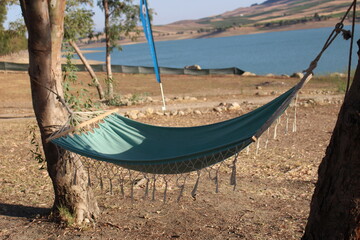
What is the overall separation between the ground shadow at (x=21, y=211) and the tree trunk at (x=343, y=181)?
250 centimetres

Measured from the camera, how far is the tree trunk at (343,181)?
2.31 metres

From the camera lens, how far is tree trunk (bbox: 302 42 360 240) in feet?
7.58

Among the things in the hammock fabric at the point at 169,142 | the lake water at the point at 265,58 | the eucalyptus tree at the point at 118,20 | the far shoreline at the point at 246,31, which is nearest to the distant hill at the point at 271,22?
the far shoreline at the point at 246,31

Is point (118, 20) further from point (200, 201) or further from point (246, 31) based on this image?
point (246, 31)

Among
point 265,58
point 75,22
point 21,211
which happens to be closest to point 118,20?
point 75,22

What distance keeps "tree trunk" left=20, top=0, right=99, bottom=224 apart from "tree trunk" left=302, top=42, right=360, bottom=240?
1.94 meters

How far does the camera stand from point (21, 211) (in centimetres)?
414

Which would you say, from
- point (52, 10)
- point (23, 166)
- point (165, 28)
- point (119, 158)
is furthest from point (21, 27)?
point (165, 28)

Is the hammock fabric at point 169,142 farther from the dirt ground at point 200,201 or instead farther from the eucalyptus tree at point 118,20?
the eucalyptus tree at point 118,20

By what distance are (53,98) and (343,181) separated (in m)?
2.22

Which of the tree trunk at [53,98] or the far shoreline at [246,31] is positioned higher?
the far shoreline at [246,31]

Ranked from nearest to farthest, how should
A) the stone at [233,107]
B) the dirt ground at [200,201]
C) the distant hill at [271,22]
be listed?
the dirt ground at [200,201] → the stone at [233,107] → the distant hill at [271,22]

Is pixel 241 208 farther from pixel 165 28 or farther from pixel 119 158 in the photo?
pixel 165 28

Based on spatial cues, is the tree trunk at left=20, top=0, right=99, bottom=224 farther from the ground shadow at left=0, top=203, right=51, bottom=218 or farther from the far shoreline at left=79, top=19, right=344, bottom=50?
the far shoreline at left=79, top=19, right=344, bottom=50
